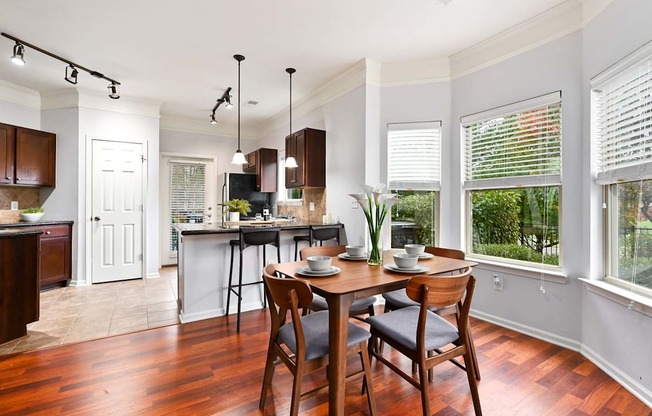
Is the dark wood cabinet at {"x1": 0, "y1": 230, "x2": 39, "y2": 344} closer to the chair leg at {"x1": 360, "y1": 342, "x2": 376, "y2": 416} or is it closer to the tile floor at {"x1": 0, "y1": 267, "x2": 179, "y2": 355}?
the tile floor at {"x1": 0, "y1": 267, "x2": 179, "y2": 355}

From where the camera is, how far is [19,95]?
13.9 feet

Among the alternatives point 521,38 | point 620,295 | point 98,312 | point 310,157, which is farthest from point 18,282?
point 521,38

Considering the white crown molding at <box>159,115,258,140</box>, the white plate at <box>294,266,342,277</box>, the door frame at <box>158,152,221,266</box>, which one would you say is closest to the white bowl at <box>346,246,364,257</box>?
the white plate at <box>294,266,342,277</box>

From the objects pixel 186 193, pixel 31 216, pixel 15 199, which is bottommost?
pixel 31 216

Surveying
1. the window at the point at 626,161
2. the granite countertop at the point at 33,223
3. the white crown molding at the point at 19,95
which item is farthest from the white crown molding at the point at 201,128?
the window at the point at 626,161

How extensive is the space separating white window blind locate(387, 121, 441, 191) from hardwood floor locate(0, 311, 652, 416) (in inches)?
68.3

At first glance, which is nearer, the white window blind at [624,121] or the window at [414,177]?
the white window blind at [624,121]

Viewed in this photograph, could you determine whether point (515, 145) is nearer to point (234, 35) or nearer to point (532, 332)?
point (532, 332)

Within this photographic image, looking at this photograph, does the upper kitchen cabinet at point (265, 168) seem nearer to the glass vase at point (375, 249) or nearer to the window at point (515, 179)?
the window at point (515, 179)

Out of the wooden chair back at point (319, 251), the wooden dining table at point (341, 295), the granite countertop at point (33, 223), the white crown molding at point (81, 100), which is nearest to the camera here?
the wooden dining table at point (341, 295)

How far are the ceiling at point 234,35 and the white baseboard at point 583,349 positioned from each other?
2794 mm

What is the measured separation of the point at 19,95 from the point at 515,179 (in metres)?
6.34

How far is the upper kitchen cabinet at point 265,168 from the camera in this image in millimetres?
5598

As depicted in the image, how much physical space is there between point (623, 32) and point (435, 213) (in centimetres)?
207
